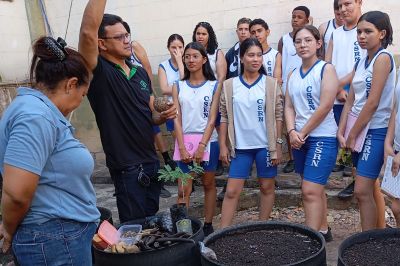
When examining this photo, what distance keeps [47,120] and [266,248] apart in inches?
61.8

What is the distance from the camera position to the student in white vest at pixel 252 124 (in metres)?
3.97

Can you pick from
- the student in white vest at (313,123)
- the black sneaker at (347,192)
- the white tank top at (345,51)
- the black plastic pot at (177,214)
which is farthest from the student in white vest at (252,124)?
the black sneaker at (347,192)

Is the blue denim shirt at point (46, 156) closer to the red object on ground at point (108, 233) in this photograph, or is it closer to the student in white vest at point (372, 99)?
the red object on ground at point (108, 233)

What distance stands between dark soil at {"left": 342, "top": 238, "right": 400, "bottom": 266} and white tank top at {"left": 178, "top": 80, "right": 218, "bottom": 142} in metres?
2.07

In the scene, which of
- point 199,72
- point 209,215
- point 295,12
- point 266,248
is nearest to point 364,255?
point 266,248

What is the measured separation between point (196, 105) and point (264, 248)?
1.97m

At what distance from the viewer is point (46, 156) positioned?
6.02 feet

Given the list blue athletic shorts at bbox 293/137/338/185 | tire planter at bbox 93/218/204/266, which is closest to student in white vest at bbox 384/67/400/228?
blue athletic shorts at bbox 293/137/338/185

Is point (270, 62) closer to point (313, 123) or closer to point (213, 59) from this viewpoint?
point (213, 59)

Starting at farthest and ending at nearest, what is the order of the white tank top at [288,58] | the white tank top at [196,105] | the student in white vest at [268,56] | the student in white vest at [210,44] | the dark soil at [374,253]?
the student in white vest at [210,44] < the white tank top at [288,58] < the student in white vest at [268,56] < the white tank top at [196,105] < the dark soil at [374,253]

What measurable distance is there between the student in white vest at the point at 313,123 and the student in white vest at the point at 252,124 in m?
0.20

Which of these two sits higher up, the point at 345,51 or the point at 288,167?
the point at 345,51

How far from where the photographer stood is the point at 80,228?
205cm

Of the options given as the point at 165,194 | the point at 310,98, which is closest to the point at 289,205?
the point at 165,194
